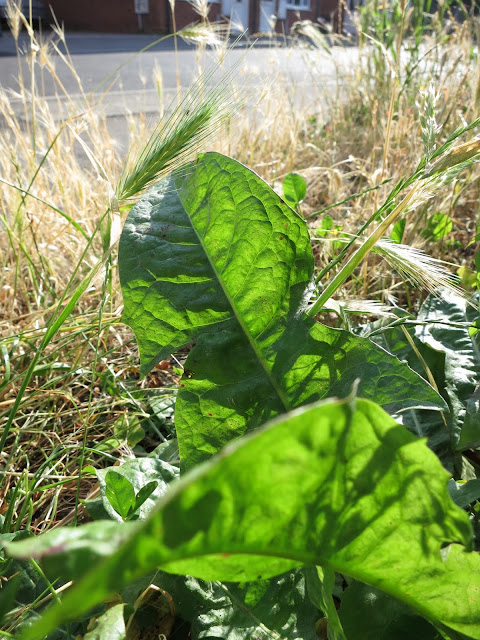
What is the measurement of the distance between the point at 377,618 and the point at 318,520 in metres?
0.27

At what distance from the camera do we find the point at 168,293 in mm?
845

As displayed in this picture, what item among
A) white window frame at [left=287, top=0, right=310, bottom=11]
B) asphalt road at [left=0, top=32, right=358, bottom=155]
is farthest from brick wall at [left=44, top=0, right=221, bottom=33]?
white window frame at [left=287, top=0, right=310, bottom=11]

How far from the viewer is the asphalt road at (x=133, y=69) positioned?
385 centimetres

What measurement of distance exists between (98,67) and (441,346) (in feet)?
42.1

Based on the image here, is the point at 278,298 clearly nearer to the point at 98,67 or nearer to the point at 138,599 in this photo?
the point at 138,599

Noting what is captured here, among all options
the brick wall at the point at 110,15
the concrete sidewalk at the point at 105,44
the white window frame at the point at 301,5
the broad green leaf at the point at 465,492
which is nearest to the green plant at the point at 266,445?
the broad green leaf at the point at 465,492

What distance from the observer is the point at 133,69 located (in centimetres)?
1134

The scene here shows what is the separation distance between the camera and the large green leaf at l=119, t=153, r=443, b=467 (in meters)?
0.78

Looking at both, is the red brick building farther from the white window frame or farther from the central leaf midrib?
the central leaf midrib

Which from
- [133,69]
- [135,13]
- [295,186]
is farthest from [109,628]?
[135,13]

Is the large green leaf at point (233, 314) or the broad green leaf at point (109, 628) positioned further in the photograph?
→ the large green leaf at point (233, 314)

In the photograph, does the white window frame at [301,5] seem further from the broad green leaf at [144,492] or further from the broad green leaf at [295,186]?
the broad green leaf at [144,492]

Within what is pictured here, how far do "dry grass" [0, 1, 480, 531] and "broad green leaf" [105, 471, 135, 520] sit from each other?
0.12m

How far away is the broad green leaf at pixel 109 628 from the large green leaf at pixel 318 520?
0.55ft
